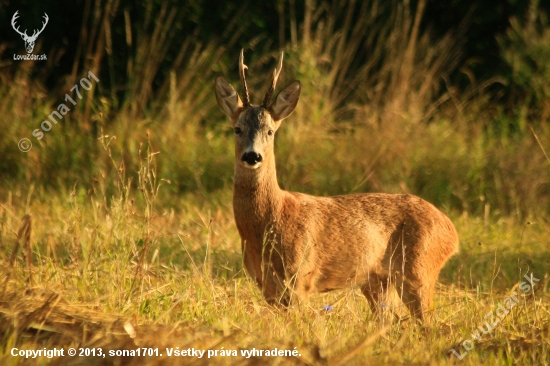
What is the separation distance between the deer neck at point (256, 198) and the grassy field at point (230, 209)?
1.15 ft

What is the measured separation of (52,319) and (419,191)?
223 inches

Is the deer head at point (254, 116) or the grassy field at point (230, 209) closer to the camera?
the grassy field at point (230, 209)

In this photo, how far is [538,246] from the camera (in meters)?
7.49

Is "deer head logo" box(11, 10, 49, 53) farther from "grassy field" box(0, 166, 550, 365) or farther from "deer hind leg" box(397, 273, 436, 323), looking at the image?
"deer hind leg" box(397, 273, 436, 323)

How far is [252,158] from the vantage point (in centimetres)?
547

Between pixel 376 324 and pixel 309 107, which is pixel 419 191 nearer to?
pixel 309 107

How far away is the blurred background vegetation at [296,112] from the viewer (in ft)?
28.9

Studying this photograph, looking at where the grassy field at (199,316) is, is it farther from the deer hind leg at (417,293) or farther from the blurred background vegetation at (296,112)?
the blurred background vegetation at (296,112)

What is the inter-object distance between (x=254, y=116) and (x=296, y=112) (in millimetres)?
3600

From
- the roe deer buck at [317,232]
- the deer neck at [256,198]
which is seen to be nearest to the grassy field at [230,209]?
the roe deer buck at [317,232]

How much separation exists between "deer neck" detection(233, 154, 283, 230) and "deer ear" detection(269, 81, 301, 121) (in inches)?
19.4

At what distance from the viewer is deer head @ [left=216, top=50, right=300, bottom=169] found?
18.2 feet

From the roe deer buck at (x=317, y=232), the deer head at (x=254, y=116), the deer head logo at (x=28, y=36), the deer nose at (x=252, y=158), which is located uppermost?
the deer head logo at (x=28, y=36)

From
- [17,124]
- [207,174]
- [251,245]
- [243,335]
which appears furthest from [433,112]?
[243,335]
